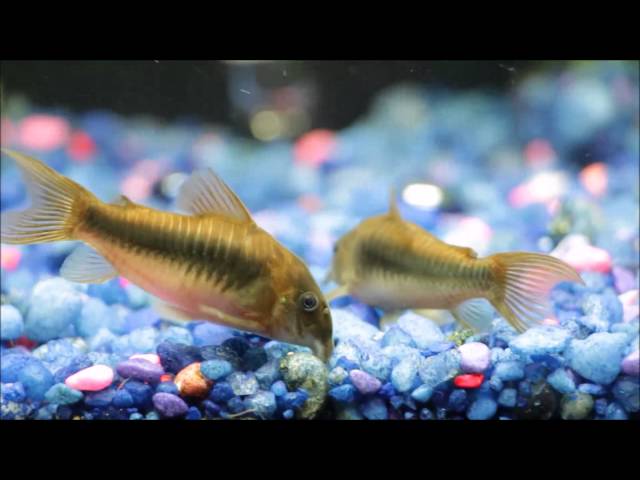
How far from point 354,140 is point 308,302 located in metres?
0.93

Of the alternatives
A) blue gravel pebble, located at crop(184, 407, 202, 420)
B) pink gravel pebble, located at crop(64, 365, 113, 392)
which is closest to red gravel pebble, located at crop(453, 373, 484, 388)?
blue gravel pebble, located at crop(184, 407, 202, 420)

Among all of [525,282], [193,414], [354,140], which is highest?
[354,140]

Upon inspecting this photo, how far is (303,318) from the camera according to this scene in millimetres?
1785

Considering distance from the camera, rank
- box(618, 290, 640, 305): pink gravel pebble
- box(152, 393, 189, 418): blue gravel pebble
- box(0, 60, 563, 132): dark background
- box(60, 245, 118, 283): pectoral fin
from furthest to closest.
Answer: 1. box(618, 290, 640, 305): pink gravel pebble
2. box(0, 60, 563, 132): dark background
3. box(60, 245, 118, 283): pectoral fin
4. box(152, 393, 189, 418): blue gravel pebble

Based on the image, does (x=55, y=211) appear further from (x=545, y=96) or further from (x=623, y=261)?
(x=623, y=261)

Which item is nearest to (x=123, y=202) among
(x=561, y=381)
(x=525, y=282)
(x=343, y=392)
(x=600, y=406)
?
(x=343, y=392)

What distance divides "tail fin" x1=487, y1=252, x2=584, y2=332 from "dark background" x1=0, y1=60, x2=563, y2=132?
24.6 inches

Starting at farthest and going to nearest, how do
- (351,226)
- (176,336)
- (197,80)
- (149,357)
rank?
1. (351,226)
2. (197,80)
3. (176,336)
4. (149,357)

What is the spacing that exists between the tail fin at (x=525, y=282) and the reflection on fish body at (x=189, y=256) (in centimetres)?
47

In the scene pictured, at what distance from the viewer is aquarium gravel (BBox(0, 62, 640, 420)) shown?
1.75 m

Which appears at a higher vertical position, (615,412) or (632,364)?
(632,364)

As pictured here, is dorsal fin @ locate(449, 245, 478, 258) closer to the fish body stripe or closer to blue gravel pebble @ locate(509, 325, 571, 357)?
blue gravel pebble @ locate(509, 325, 571, 357)

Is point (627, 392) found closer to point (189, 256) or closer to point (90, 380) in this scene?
point (189, 256)

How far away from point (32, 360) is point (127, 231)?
1.37 feet
